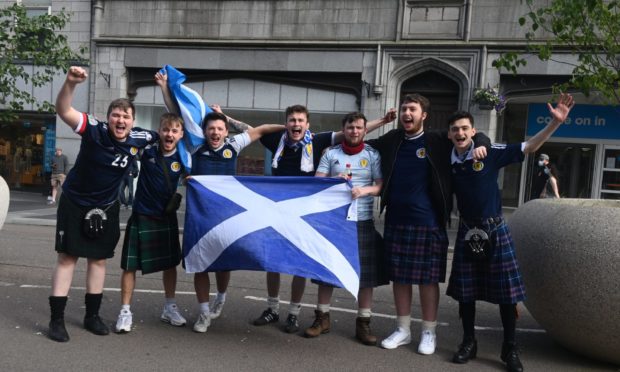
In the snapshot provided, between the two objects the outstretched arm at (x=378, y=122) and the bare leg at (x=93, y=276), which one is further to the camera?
the outstretched arm at (x=378, y=122)

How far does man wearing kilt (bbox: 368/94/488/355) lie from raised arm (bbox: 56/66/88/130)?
2.46m

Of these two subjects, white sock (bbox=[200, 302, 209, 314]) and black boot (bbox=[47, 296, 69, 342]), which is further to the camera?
white sock (bbox=[200, 302, 209, 314])

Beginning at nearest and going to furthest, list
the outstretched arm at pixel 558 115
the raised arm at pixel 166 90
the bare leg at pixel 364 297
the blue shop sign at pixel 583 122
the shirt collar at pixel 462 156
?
the outstretched arm at pixel 558 115, the shirt collar at pixel 462 156, the bare leg at pixel 364 297, the raised arm at pixel 166 90, the blue shop sign at pixel 583 122

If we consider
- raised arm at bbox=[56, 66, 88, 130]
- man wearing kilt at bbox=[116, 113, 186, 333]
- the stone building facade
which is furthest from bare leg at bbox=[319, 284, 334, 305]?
the stone building facade

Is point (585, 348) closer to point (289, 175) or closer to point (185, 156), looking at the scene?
point (289, 175)

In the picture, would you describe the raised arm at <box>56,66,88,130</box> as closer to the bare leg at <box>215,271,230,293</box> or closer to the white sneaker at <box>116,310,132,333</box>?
the white sneaker at <box>116,310,132,333</box>

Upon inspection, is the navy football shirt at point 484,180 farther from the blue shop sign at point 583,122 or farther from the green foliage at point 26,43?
the blue shop sign at point 583,122

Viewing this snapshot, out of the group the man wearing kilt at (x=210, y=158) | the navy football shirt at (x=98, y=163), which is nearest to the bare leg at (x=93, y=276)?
the navy football shirt at (x=98, y=163)

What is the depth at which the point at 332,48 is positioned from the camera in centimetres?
1469

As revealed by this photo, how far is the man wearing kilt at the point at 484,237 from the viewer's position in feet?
13.3

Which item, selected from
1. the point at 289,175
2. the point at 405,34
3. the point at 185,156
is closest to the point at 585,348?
the point at 289,175

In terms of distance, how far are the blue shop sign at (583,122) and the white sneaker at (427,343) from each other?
1197 centimetres

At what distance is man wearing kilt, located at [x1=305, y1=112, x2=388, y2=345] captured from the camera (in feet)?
14.8

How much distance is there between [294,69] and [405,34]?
10.4 ft
